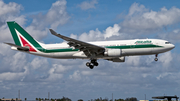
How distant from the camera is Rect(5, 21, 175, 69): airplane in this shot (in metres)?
50.2

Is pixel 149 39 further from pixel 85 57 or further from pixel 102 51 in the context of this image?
pixel 85 57

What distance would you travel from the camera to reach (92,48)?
168 feet

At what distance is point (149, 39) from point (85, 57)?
13520 millimetres

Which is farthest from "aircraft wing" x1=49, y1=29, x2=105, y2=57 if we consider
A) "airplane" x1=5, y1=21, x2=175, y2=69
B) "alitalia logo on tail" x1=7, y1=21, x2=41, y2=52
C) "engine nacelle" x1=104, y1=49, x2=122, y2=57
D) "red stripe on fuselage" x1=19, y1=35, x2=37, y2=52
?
"red stripe on fuselage" x1=19, y1=35, x2=37, y2=52

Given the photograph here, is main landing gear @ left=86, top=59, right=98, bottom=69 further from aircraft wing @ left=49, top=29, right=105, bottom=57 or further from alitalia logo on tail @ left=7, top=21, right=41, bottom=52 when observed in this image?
alitalia logo on tail @ left=7, top=21, right=41, bottom=52

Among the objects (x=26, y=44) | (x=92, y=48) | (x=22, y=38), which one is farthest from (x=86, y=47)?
Answer: (x=22, y=38)

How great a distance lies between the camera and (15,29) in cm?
5931

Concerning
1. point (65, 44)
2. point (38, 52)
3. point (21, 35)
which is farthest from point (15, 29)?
point (65, 44)

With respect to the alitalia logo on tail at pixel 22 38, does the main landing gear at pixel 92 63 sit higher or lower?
lower

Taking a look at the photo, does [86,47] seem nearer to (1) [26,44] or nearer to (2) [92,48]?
(2) [92,48]

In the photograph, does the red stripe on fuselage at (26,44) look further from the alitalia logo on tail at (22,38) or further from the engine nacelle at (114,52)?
the engine nacelle at (114,52)

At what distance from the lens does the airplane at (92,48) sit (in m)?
50.2

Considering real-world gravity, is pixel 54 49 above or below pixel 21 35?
below

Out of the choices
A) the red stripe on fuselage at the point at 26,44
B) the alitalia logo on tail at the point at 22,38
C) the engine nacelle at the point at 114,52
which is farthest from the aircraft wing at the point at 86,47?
the red stripe on fuselage at the point at 26,44
